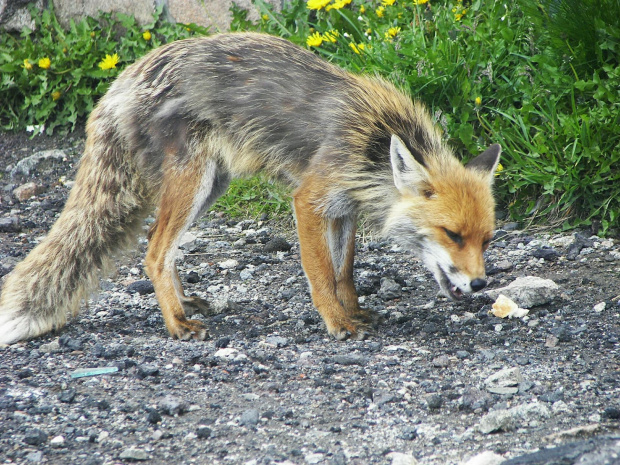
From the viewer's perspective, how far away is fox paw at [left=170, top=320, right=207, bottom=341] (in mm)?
4387

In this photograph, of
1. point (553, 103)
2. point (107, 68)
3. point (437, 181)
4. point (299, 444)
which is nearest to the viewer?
point (299, 444)

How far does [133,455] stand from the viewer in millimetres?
2904

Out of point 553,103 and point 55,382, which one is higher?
point 553,103

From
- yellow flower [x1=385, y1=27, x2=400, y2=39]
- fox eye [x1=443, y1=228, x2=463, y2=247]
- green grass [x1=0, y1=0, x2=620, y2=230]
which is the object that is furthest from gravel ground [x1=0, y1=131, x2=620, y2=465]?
yellow flower [x1=385, y1=27, x2=400, y2=39]

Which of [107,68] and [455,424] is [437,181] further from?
[107,68]

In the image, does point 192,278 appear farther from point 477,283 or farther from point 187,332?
point 477,283

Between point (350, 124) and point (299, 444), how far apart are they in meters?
2.21

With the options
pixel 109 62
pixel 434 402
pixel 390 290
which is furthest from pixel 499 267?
pixel 109 62

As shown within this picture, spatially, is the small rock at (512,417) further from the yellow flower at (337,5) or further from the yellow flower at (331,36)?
the yellow flower at (337,5)

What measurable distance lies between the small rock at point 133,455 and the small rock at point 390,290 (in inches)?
100

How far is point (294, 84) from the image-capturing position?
4.67 m

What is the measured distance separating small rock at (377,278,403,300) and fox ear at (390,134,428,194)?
107cm

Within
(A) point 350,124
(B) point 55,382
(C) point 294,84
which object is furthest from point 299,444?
(C) point 294,84

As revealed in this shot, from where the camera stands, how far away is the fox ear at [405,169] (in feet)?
13.5
